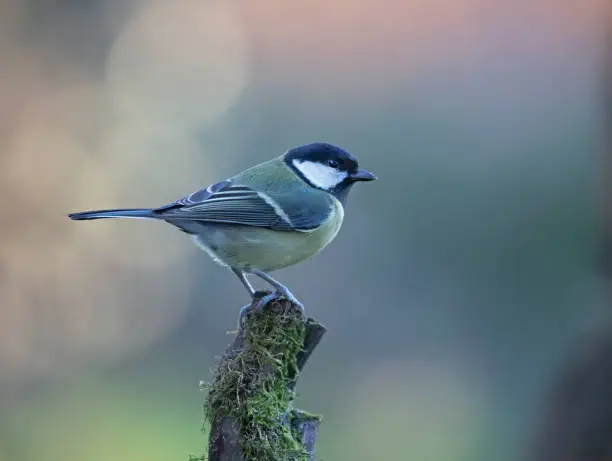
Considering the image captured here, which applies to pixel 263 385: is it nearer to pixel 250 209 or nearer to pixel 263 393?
pixel 263 393

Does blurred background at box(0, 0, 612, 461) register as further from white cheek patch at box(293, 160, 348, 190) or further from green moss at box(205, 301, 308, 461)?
green moss at box(205, 301, 308, 461)

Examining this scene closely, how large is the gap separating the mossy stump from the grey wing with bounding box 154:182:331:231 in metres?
0.56

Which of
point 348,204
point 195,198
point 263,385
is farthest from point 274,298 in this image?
point 348,204

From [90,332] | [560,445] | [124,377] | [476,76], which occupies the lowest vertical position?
[560,445]

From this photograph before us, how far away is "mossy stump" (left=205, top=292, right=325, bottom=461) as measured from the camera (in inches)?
64.7

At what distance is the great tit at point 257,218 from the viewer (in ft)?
8.09

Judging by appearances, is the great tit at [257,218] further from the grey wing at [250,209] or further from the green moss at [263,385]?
the green moss at [263,385]

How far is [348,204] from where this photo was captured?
5742 millimetres

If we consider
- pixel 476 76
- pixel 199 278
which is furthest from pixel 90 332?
pixel 476 76

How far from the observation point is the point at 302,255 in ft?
8.25

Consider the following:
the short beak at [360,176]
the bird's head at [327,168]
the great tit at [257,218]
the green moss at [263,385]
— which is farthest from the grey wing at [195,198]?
the green moss at [263,385]

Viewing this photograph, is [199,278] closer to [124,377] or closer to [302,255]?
[124,377]

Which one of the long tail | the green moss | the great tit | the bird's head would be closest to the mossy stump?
the green moss

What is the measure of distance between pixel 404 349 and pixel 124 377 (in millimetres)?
2247
